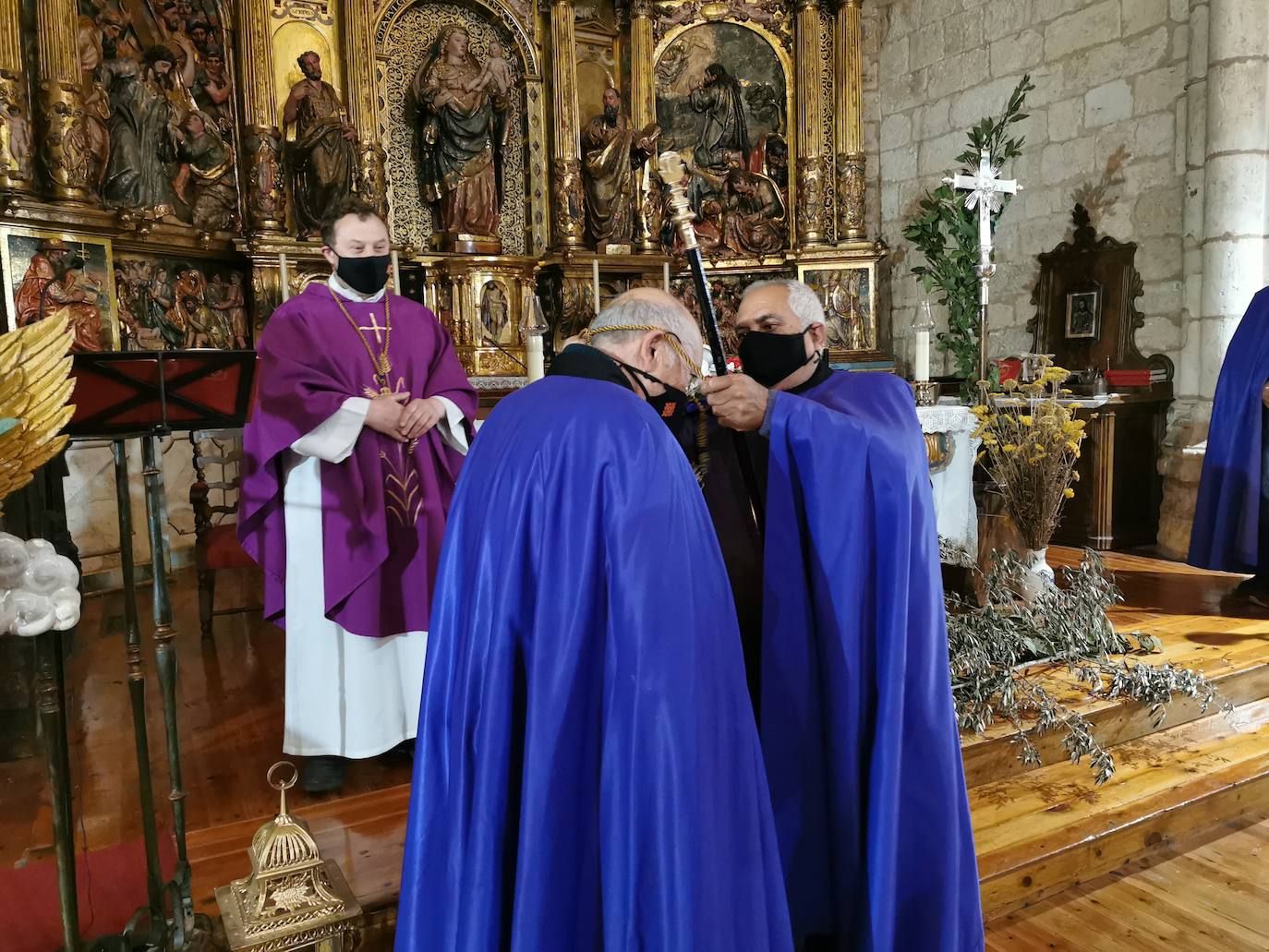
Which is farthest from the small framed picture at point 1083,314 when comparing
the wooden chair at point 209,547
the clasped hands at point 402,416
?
the wooden chair at point 209,547

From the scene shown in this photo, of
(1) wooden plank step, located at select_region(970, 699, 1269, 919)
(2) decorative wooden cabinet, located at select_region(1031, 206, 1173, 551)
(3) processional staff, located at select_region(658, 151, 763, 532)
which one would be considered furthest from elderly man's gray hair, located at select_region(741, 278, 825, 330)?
(2) decorative wooden cabinet, located at select_region(1031, 206, 1173, 551)

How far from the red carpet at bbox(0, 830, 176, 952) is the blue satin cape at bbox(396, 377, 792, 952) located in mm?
1010

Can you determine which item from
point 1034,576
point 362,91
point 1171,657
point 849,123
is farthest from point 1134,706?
point 849,123

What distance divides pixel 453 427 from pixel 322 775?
49.3 inches

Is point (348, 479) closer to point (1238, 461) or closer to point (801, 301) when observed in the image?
point (801, 301)

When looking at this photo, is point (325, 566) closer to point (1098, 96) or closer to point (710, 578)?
point (710, 578)

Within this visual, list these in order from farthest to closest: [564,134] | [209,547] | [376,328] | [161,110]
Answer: [564,134], [161,110], [209,547], [376,328]

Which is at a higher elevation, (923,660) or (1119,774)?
(923,660)

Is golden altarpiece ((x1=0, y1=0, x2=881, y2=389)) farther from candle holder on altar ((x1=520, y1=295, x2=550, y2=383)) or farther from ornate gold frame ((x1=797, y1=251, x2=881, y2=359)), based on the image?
candle holder on altar ((x1=520, y1=295, x2=550, y2=383))

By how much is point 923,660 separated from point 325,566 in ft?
6.54

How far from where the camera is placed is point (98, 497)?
624 centimetres

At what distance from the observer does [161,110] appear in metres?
6.41

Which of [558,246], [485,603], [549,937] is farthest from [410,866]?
[558,246]

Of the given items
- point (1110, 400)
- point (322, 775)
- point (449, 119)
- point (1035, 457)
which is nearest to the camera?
point (322, 775)
